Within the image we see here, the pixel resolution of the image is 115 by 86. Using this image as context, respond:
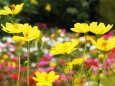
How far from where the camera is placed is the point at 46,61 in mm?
7172

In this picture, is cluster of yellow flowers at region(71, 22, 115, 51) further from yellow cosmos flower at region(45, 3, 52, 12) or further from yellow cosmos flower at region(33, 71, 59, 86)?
yellow cosmos flower at region(45, 3, 52, 12)

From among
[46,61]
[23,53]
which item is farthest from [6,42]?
[46,61]

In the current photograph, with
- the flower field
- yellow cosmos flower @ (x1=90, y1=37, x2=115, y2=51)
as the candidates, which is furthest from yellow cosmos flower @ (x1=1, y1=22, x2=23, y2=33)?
yellow cosmos flower @ (x1=90, y1=37, x2=115, y2=51)

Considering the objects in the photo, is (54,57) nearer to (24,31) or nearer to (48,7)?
(48,7)

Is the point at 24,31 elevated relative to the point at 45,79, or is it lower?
elevated

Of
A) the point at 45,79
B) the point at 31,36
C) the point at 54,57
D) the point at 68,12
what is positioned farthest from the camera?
the point at 68,12

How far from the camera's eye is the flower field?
6.72 feet

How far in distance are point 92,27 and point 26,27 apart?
0.91 ft

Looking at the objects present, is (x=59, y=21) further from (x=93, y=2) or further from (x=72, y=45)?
(x=72, y=45)

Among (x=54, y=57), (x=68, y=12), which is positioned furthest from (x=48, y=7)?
(x=54, y=57)

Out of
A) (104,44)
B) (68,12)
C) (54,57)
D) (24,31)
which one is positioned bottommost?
(104,44)

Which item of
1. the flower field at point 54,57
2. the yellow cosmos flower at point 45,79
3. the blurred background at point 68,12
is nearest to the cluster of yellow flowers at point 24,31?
the flower field at point 54,57

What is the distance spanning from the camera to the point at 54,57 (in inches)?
324

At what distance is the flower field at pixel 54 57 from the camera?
205 cm
